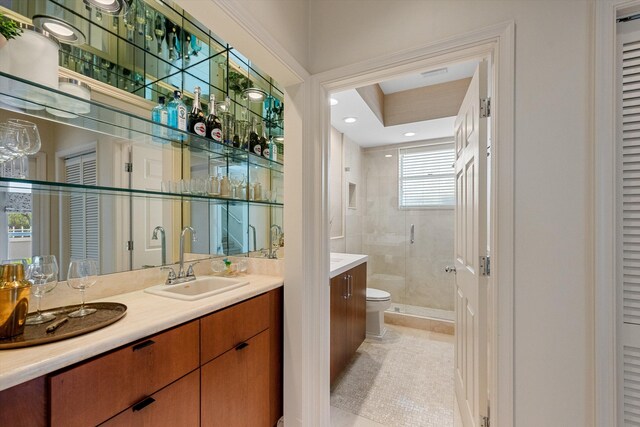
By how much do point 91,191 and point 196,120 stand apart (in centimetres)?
73

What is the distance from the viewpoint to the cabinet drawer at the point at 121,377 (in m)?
0.76

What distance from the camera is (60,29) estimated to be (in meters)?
1.34

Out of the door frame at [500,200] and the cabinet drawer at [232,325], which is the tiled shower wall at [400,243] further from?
the cabinet drawer at [232,325]

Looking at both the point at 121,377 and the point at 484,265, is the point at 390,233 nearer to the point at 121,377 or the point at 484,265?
the point at 484,265

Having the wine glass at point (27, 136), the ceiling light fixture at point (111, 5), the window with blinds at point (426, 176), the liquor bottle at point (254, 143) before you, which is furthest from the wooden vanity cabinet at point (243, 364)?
the window with blinds at point (426, 176)

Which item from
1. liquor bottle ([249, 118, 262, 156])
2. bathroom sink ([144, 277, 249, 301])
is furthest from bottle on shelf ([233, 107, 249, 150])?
bathroom sink ([144, 277, 249, 301])

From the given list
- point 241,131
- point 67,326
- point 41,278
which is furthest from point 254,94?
point 67,326

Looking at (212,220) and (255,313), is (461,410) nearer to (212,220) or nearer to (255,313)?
(255,313)

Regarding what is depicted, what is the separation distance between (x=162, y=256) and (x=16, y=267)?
2.81 feet

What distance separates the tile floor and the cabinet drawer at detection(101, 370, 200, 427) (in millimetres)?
1069

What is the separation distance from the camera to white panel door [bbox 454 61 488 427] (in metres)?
1.32

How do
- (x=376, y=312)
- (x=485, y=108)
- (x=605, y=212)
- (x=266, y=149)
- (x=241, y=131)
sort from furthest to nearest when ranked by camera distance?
(x=376, y=312), (x=266, y=149), (x=241, y=131), (x=485, y=108), (x=605, y=212)

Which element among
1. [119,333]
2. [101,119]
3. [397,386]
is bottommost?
[397,386]

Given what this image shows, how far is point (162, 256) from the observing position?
1741mm
